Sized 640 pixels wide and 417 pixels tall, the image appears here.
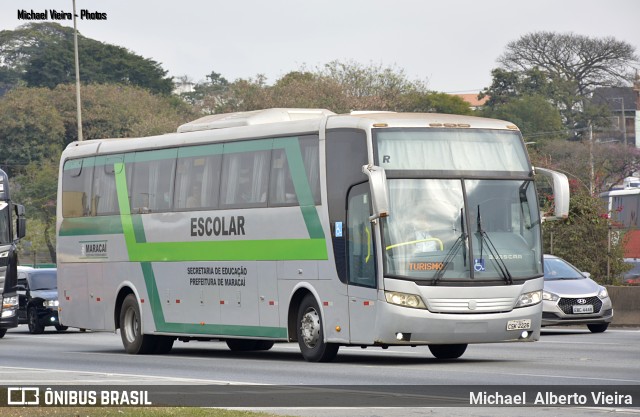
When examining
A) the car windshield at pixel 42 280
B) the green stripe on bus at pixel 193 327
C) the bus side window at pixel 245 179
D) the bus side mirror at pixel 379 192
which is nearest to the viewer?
the bus side mirror at pixel 379 192

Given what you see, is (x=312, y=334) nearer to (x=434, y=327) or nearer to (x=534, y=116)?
(x=434, y=327)

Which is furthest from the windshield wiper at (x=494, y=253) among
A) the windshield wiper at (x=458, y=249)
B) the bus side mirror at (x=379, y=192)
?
the bus side mirror at (x=379, y=192)

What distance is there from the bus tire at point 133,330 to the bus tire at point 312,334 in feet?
15.8

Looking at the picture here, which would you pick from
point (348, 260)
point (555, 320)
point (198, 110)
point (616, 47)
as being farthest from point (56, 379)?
point (616, 47)

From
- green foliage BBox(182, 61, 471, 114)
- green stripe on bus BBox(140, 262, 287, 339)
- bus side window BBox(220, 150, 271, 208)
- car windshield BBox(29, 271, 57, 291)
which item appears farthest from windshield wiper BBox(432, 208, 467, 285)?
green foliage BBox(182, 61, 471, 114)

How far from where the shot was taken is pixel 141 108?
95.0 metres

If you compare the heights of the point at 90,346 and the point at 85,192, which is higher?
the point at 85,192

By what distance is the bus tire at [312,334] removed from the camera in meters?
20.3

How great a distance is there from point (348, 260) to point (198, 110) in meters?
83.0

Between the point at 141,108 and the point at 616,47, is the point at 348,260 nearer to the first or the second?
the point at 141,108

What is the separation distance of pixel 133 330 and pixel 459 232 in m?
8.05

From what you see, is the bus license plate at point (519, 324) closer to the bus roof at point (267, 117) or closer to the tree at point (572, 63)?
the bus roof at point (267, 117)

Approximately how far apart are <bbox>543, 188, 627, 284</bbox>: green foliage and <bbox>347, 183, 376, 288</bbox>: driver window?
16081 millimetres

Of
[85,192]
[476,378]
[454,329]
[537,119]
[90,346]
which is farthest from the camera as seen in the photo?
[537,119]
